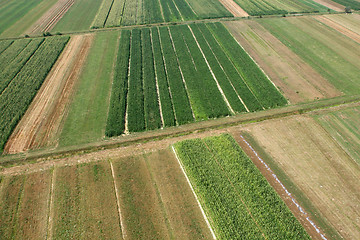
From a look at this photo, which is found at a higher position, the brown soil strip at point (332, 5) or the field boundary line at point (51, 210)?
the brown soil strip at point (332, 5)

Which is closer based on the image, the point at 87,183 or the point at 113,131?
the point at 87,183

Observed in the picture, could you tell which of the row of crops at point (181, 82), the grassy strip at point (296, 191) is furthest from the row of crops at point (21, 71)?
the grassy strip at point (296, 191)

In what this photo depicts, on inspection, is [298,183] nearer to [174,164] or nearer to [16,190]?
[174,164]

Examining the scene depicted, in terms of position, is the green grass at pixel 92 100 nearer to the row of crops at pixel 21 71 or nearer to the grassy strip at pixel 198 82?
the row of crops at pixel 21 71

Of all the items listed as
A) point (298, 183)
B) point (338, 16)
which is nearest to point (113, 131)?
point (298, 183)

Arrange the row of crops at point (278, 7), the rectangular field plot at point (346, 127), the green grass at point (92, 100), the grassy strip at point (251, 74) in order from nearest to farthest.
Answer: the rectangular field plot at point (346, 127), the green grass at point (92, 100), the grassy strip at point (251, 74), the row of crops at point (278, 7)

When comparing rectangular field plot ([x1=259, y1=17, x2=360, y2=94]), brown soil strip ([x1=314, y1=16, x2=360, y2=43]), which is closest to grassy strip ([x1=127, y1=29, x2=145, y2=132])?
rectangular field plot ([x1=259, y1=17, x2=360, y2=94])

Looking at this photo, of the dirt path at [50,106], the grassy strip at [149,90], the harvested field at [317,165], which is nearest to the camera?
the harvested field at [317,165]

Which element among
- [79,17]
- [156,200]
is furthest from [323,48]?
[79,17]
